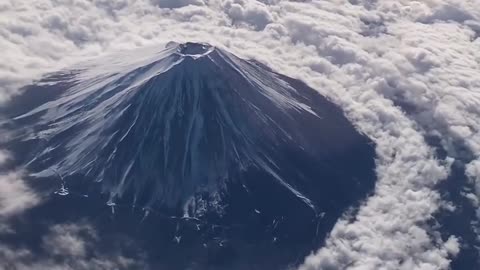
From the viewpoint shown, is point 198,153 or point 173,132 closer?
point 198,153

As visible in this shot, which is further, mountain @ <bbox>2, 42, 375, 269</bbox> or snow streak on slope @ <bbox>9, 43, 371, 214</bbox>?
snow streak on slope @ <bbox>9, 43, 371, 214</bbox>

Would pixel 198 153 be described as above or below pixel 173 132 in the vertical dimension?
below

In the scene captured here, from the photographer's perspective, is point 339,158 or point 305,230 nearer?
point 305,230

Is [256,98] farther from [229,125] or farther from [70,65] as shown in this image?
[70,65]

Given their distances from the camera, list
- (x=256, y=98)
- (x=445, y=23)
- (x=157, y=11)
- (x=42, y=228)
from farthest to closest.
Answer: (x=445, y=23) → (x=157, y=11) → (x=256, y=98) → (x=42, y=228)

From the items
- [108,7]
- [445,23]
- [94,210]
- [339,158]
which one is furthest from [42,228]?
[445,23]

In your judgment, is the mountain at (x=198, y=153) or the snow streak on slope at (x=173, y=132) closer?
the mountain at (x=198, y=153)

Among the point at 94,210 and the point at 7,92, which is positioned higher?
the point at 7,92

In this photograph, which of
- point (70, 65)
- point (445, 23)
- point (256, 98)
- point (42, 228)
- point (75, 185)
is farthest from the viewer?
point (445, 23)
